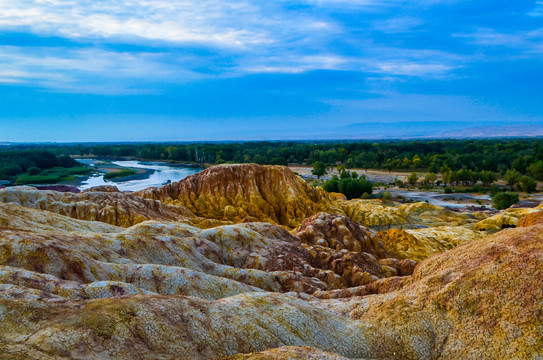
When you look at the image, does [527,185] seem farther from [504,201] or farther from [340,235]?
[340,235]

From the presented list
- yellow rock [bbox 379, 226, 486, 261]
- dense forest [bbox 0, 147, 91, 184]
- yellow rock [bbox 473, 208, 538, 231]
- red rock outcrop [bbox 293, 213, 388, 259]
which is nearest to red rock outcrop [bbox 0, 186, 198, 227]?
red rock outcrop [bbox 293, 213, 388, 259]

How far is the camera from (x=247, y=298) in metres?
19.8

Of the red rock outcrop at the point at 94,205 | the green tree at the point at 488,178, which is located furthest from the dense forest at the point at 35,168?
the green tree at the point at 488,178

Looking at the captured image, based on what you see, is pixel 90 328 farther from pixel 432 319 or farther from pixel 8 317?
pixel 432 319

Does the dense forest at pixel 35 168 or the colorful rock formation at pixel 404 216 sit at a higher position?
the dense forest at pixel 35 168

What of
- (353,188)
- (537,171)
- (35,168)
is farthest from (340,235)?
(35,168)

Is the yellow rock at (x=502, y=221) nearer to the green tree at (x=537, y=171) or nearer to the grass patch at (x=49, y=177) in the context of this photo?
the green tree at (x=537, y=171)

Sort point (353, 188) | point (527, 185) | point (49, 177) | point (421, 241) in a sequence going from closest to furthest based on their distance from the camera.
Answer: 1. point (421, 241)
2. point (353, 188)
3. point (527, 185)
4. point (49, 177)

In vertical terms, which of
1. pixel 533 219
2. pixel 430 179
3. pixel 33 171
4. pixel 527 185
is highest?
pixel 533 219

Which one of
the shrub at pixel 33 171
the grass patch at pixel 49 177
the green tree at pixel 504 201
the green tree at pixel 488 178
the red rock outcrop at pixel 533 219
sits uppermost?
the red rock outcrop at pixel 533 219

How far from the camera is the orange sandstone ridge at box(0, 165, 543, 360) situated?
14555 millimetres

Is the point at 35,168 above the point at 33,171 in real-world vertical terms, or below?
above

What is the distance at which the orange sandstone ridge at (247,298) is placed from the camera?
14555 millimetres

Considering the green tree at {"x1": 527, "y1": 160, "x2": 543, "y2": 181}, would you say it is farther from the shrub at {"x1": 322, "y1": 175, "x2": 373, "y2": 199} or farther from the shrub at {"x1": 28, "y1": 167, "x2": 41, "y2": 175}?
the shrub at {"x1": 28, "y1": 167, "x2": 41, "y2": 175}
